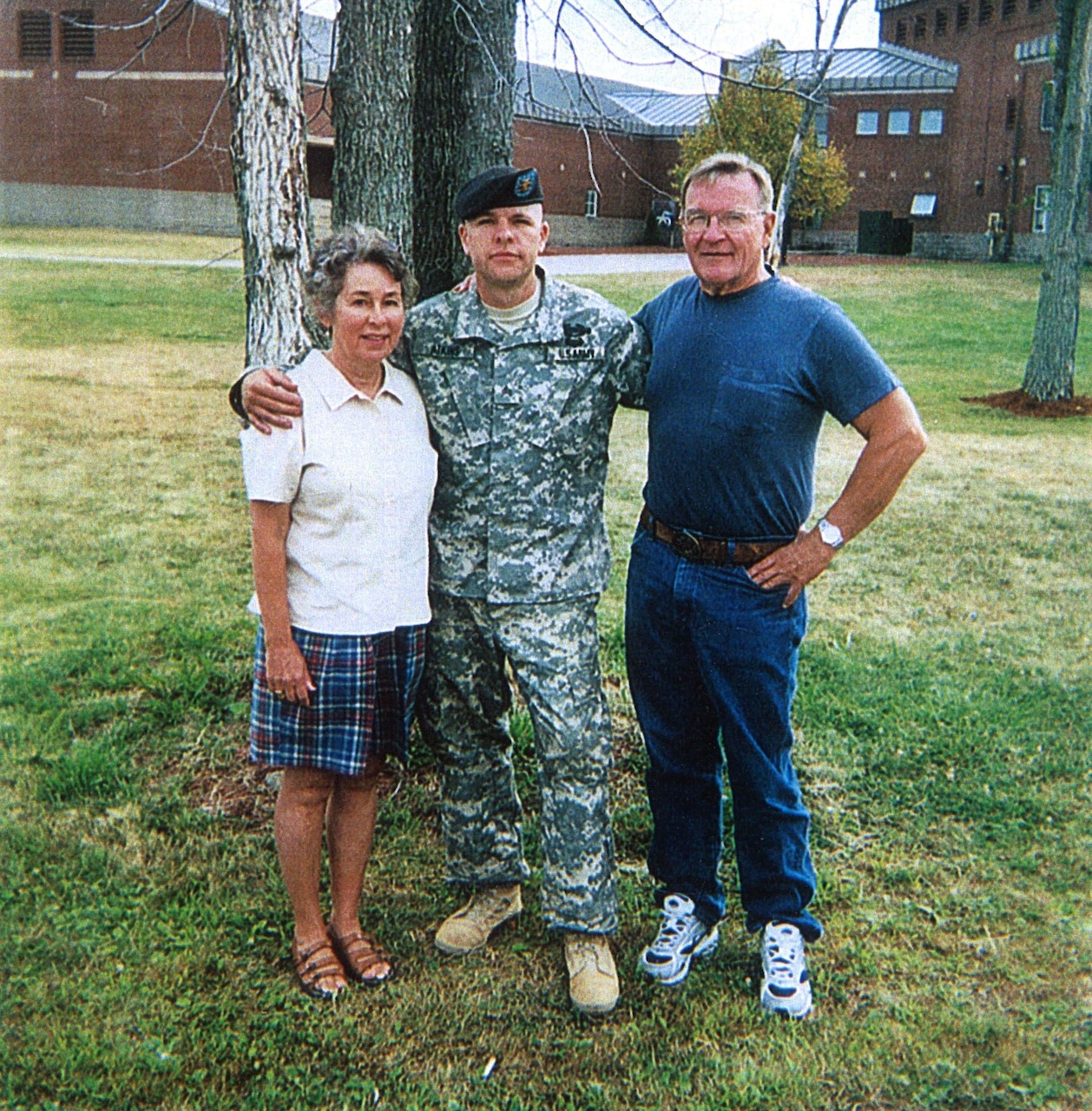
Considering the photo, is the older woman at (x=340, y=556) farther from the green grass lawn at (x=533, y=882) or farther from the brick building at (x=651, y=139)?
the brick building at (x=651, y=139)

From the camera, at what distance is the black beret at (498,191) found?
2842 millimetres

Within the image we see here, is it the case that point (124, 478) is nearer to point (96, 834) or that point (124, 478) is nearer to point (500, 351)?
point (96, 834)

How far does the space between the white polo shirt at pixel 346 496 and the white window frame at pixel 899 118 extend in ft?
135

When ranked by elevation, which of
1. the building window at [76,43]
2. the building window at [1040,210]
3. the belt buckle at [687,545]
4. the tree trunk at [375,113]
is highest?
the building window at [76,43]

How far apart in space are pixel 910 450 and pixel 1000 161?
39.5 meters

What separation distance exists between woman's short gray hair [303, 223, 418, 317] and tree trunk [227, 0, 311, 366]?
2.41ft

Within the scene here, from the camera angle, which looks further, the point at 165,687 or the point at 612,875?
the point at 165,687

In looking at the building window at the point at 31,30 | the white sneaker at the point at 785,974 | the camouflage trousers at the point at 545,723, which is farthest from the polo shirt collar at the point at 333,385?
the building window at the point at 31,30

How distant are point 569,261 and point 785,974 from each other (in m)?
23.8

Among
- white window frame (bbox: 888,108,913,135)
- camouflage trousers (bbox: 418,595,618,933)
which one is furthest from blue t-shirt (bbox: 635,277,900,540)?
white window frame (bbox: 888,108,913,135)

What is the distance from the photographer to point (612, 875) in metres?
3.19

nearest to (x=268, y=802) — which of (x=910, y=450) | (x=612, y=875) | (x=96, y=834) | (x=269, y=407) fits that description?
(x=96, y=834)

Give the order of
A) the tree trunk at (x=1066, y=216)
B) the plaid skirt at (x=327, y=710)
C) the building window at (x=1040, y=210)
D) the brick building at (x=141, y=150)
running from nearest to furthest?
the plaid skirt at (x=327, y=710) → the tree trunk at (x=1066, y=216) → the brick building at (x=141, y=150) → the building window at (x=1040, y=210)

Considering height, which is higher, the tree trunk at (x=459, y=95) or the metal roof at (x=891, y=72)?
the metal roof at (x=891, y=72)
